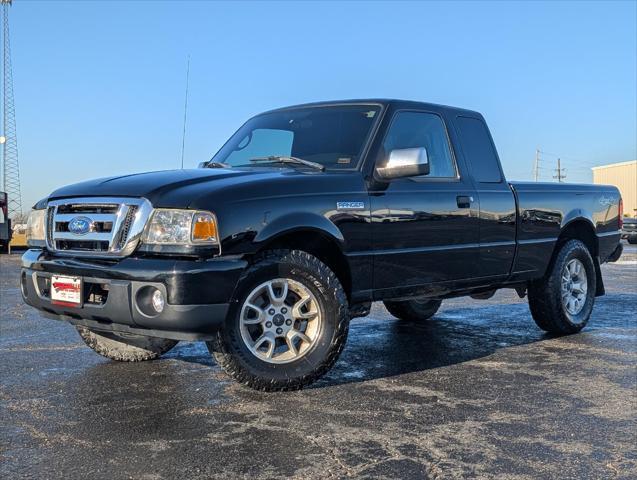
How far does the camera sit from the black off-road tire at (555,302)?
6.34 m

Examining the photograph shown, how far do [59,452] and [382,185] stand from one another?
2666mm

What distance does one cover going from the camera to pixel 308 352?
4.21 m

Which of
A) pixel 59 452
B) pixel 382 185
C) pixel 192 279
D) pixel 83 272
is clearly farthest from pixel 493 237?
pixel 59 452

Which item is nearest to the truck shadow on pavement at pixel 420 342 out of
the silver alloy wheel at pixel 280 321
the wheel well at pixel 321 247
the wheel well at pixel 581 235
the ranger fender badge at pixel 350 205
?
the silver alloy wheel at pixel 280 321

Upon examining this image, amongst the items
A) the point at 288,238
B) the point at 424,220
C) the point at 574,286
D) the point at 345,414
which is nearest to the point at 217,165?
the point at 288,238

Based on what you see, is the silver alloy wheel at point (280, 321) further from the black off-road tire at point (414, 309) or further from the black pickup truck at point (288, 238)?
the black off-road tire at point (414, 309)

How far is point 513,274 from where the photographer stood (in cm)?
596

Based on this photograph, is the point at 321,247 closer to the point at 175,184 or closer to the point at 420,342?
the point at 175,184

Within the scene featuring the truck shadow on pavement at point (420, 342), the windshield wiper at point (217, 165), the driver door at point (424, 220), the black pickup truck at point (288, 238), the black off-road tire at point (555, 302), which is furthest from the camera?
the black off-road tire at point (555, 302)

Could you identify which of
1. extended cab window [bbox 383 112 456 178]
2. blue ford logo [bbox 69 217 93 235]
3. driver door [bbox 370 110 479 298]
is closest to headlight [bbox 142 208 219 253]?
blue ford logo [bbox 69 217 93 235]

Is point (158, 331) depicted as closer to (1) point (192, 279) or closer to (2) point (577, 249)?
(1) point (192, 279)

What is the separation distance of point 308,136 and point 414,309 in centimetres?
260

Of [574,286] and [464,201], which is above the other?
[464,201]

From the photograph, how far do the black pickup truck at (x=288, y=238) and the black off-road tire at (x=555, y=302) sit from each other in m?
0.36
